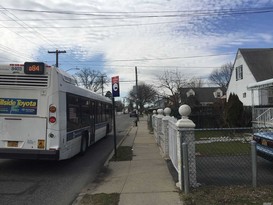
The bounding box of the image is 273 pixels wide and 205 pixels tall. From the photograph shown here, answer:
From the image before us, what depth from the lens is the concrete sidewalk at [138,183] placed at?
6746 mm

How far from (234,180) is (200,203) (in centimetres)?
209

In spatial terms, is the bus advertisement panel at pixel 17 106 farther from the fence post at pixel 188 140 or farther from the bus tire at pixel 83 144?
the fence post at pixel 188 140

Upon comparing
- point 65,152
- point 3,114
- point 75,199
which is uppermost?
point 3,114

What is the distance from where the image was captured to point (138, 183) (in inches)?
323

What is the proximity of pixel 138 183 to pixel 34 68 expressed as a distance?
173 inches

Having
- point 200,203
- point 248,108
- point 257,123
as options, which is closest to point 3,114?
point 200,203

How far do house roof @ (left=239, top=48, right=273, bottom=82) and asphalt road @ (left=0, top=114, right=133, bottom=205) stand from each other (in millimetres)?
22265

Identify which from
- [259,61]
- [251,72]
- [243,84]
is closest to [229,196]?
[251,72]

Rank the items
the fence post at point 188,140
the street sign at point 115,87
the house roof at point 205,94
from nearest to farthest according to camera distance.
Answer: the fence post at point 188,140
the street sign at point 115,87
the house roof at point 205,94

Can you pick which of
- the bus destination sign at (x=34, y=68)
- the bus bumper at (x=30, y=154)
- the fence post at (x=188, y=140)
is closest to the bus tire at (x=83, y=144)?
the bus bumper at (x=30, y=154)

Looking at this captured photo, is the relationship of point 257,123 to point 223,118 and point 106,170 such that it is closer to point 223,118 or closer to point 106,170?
point 223,118

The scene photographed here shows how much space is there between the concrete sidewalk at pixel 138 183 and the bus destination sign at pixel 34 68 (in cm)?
340

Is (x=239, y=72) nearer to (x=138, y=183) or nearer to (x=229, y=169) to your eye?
(x=229, y=169)

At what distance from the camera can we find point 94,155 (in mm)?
14086
